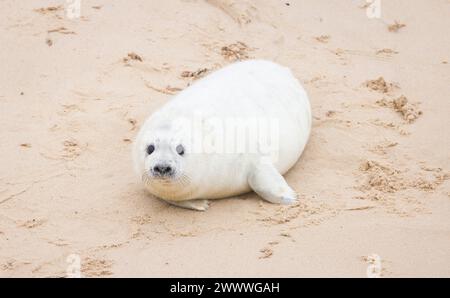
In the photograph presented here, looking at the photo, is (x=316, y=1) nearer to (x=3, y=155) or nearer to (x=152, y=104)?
(x=152, y=104)

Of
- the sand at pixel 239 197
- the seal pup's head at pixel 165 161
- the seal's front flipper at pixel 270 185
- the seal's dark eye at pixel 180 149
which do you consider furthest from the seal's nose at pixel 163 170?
the seal's front flipper at pixel 270 185

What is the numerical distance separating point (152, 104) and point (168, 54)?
0.89m

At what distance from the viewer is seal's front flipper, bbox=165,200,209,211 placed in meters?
5.02

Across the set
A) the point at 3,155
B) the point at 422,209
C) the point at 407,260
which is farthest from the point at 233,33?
the point at 407,260

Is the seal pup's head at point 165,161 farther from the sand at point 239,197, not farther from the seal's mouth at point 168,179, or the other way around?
the sand at point 239,197

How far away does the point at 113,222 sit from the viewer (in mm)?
4953

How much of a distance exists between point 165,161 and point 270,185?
680 mm

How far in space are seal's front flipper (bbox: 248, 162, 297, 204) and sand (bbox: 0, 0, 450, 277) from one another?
9cm

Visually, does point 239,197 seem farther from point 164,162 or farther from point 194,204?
point 164,162

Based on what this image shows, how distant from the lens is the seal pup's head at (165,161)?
4797 millimetres

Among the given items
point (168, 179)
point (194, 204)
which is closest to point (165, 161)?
point (168, 179)

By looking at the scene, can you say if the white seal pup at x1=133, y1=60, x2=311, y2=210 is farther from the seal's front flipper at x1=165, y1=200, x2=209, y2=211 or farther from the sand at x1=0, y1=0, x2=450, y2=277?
the sand at x1=0, y1=0, x2=450, y2=277

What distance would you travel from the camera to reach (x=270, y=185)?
16.5ft

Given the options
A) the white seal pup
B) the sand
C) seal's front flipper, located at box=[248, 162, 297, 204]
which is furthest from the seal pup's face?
seal's front flipper, located at box=[248, 162, 297, 204]
